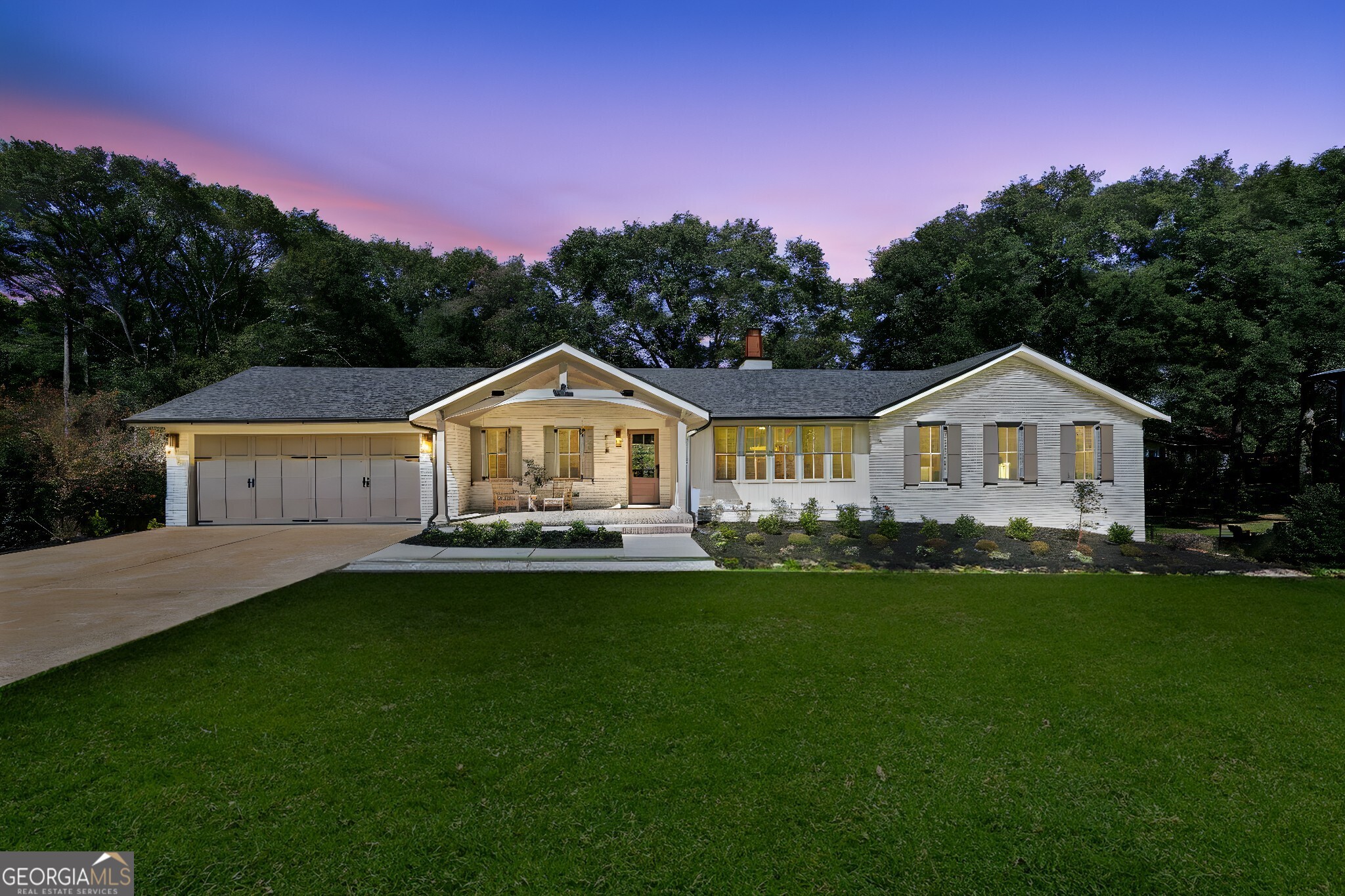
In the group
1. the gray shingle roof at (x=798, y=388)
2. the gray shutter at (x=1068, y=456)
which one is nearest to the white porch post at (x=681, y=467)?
the gray shingle roof at (x=798, y=388)

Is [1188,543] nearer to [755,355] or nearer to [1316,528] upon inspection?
[1316,528]

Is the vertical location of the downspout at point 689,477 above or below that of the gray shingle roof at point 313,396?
below

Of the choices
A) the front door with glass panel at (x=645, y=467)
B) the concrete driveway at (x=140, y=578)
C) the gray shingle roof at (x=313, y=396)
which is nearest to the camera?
the concrete driveway at (x=140, y=578)

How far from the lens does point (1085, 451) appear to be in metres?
15.6

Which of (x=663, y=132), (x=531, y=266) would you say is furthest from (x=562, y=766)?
(x=531, y=266)

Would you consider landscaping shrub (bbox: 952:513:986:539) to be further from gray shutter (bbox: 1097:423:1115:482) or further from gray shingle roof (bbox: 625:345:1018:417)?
gray shutter (bbox: 1097:423:1115:482)

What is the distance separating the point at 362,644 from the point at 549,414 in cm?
1090

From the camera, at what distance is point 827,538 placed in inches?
516

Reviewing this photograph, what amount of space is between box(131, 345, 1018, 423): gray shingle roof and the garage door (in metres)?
0.79

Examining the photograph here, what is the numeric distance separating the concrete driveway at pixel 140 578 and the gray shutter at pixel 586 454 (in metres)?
4.59

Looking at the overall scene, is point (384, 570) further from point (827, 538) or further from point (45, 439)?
point (45, 439)

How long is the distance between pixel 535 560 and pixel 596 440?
6600 millimetres

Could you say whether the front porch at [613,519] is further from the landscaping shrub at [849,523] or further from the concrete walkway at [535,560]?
the landscaping shrub at [849,523]

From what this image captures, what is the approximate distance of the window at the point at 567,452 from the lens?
1652cm
